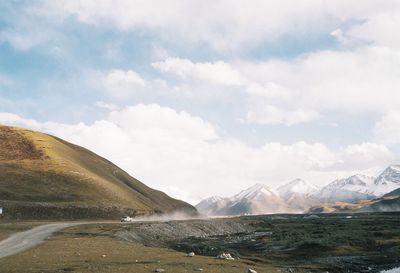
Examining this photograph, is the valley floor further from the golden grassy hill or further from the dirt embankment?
the golden grassy hill

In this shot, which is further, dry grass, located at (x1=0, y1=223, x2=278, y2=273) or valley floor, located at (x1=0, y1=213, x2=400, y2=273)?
valley floor, located at (x1=0, y1=213, x2=400, y2=273)

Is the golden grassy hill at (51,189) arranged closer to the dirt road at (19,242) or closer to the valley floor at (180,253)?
the valley floor at (180,253)

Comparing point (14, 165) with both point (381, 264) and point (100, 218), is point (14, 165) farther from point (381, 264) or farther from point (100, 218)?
point (381, 264)

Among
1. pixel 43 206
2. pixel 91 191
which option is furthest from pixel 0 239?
pixel 91 191

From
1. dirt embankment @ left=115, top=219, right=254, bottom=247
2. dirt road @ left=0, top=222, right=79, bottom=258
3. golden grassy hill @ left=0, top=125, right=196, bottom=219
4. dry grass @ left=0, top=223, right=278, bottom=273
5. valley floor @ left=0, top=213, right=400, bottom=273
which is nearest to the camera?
dry grass @ left=0, top=223, right=278, bottom=273

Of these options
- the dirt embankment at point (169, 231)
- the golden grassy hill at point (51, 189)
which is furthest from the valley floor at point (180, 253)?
the golden grassy hill at point (51, 189)

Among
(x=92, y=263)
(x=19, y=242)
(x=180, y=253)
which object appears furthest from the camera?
(x=19, y=242)

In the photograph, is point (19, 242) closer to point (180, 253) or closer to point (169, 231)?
point (180, 253)

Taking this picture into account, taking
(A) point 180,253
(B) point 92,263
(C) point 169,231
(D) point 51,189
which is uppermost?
(D) point 51,189

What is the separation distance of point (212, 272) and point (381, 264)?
97.4 ft

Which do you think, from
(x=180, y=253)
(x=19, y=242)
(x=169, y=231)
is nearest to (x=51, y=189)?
(x=169, y=231)

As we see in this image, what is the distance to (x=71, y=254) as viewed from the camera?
4672cm

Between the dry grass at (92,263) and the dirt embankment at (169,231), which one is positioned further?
the dirt embankment at (169,231)

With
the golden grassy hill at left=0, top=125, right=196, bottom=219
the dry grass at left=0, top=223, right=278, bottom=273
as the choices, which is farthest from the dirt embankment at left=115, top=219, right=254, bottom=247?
the golden grassy hill at left=0, top=125, right=196, bottom=219
